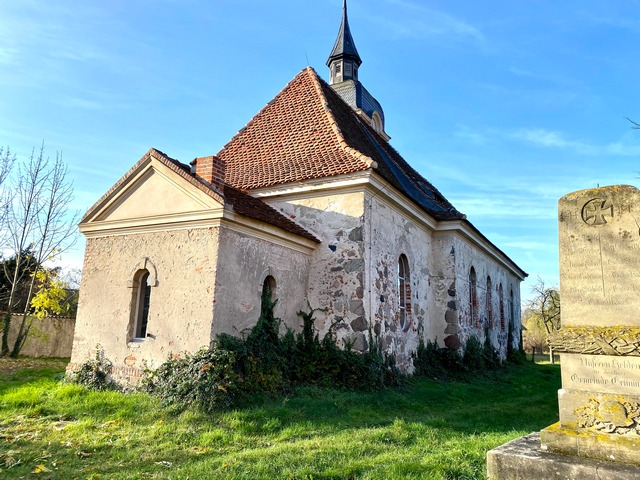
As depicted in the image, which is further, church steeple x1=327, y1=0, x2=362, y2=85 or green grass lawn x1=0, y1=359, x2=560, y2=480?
church steeple x1=327, y1=0, x2=362, y2=85

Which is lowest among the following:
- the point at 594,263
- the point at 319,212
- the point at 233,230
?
the point at 594,263

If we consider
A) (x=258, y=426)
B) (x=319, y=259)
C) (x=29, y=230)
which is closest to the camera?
(x=258, y=426)

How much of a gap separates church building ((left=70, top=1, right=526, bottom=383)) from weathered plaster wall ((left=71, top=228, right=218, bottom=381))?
0.02m

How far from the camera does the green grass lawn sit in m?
4.84

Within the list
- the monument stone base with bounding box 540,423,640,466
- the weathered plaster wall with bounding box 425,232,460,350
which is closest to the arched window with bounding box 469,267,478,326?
the weathered plaster wall with bounding box 425,232,460,350

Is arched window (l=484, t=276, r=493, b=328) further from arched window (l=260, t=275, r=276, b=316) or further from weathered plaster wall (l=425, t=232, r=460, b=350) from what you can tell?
arched window (l=260, t=275, r=276, b=316)

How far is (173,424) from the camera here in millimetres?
6559

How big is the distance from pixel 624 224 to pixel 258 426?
521 centimetres

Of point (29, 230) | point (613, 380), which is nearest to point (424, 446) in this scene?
point (613, 380)

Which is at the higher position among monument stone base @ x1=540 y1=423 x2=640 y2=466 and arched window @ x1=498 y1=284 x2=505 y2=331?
arched window @ x1=498 y1=284 x2=505 y2=331

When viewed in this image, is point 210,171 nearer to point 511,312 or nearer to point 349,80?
point 349,80

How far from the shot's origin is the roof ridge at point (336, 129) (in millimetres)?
10249

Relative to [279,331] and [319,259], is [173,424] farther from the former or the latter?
[319,259]

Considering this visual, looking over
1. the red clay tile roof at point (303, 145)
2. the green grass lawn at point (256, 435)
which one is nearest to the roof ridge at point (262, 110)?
the red clay tile roof at point (303, 145)
